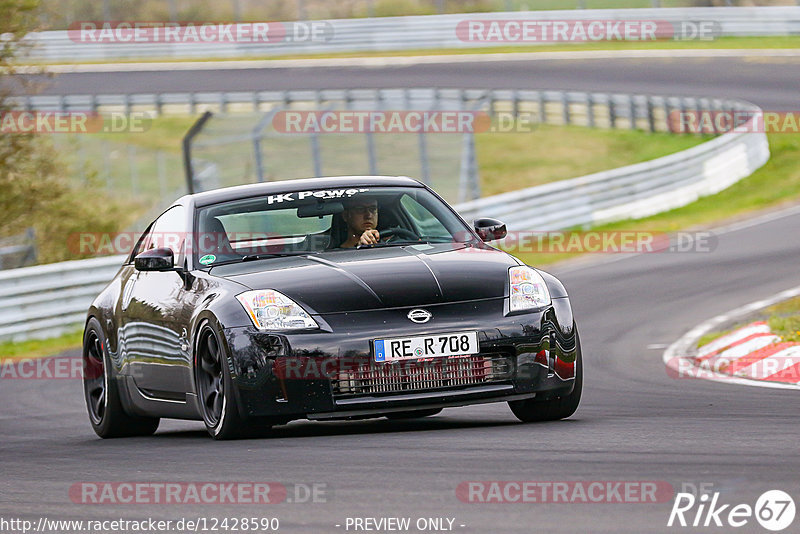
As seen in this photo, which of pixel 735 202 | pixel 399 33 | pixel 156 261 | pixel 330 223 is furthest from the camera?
pixel 399 33

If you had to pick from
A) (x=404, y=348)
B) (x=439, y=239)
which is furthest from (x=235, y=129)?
(x=404, y=348)

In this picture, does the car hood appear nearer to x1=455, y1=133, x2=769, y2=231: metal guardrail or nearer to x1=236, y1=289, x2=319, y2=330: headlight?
x1=236, y1=289, x2=319, y2=330: headlight

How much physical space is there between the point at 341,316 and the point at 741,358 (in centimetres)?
491

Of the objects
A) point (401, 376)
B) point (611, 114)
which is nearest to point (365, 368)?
point (401, 376)

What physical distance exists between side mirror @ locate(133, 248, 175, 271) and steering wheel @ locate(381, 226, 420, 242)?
1175mm

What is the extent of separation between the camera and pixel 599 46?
1815 inches

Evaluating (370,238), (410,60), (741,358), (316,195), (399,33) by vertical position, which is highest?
(399,33)

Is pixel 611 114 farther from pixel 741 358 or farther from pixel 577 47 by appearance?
pixel 741 358

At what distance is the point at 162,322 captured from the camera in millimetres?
8422

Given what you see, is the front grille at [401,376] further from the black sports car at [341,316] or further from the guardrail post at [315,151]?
the guardrail post at [315,151]

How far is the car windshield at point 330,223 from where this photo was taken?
8422 mm

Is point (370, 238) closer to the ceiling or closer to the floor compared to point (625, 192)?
closer to the ceiling

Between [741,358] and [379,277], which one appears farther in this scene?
[741,358]

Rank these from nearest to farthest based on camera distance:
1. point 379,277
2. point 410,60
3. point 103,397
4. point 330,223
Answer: point 379,277, point 330,223, point 103,397, point 410,60
